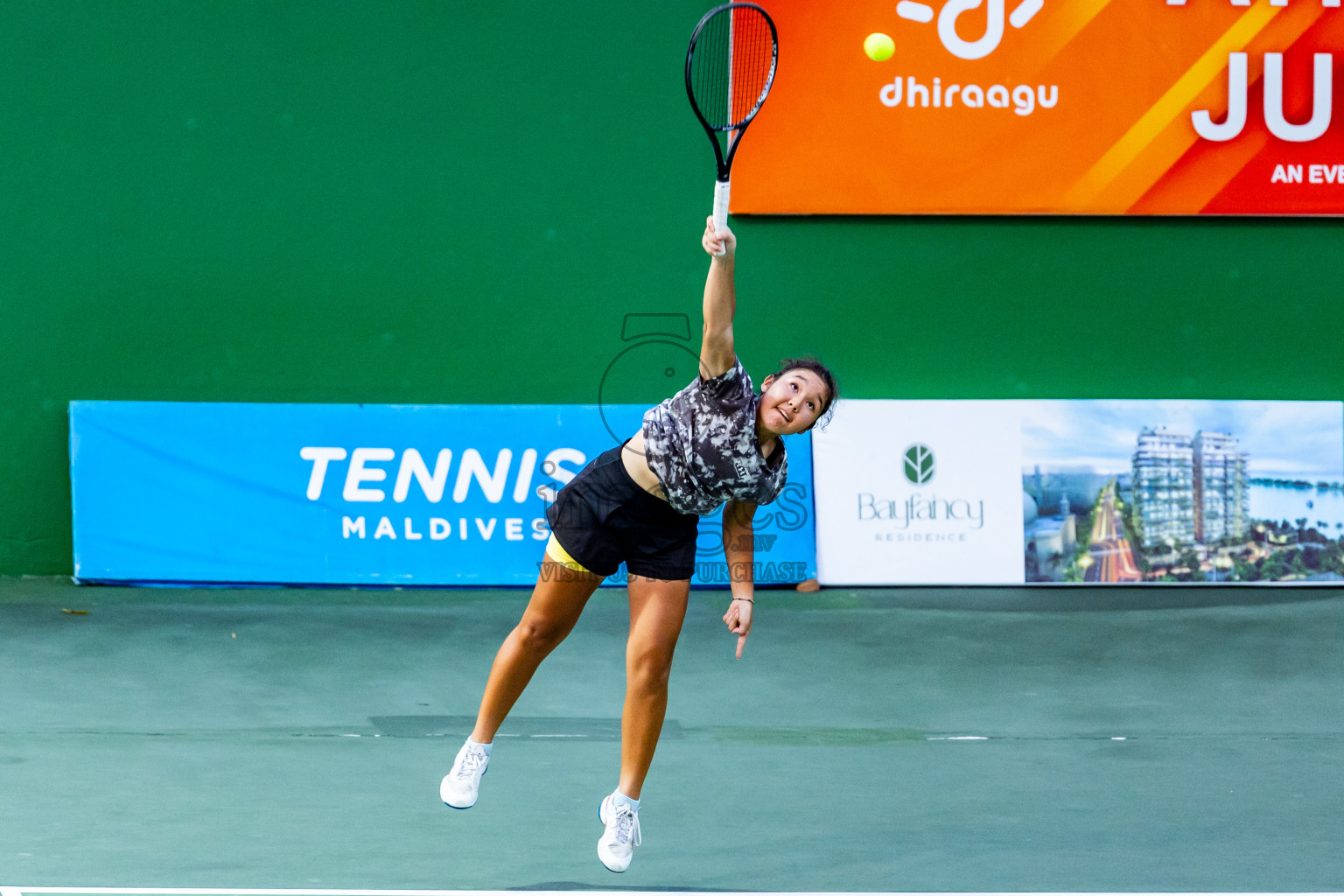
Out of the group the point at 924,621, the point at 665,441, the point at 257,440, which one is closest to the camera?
the point at 665,441

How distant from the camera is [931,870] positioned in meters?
3.77

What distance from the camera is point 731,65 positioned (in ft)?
24.6

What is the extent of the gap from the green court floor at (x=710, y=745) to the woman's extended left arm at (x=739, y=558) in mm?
661

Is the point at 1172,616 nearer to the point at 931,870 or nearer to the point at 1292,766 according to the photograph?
the point at 1292,766

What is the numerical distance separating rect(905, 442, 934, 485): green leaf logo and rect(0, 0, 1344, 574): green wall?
52 centimetres

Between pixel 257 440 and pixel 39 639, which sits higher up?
pixel 257 440

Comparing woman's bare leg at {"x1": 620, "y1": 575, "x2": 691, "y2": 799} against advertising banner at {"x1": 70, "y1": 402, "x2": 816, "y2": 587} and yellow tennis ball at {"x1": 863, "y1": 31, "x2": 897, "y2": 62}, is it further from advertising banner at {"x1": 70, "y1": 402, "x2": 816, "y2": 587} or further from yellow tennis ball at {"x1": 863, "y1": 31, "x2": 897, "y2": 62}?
yellow tennis ball at {"x1": 863, "y1": 31, "x2": 897, "y2": 62}

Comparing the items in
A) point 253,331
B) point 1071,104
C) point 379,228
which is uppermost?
point 1071,104

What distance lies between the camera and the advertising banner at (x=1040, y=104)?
7590mm

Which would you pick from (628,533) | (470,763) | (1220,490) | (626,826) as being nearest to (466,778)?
(470,763)

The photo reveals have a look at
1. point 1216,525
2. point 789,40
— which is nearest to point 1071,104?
point 789,40

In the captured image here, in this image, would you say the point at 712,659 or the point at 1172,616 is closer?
the point at 712,659

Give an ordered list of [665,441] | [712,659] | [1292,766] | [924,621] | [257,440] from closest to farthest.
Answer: [665,441] < [1292,766] < [712,659] < [924,621] < [257,440]

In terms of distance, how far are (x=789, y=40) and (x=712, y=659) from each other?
131 inches
